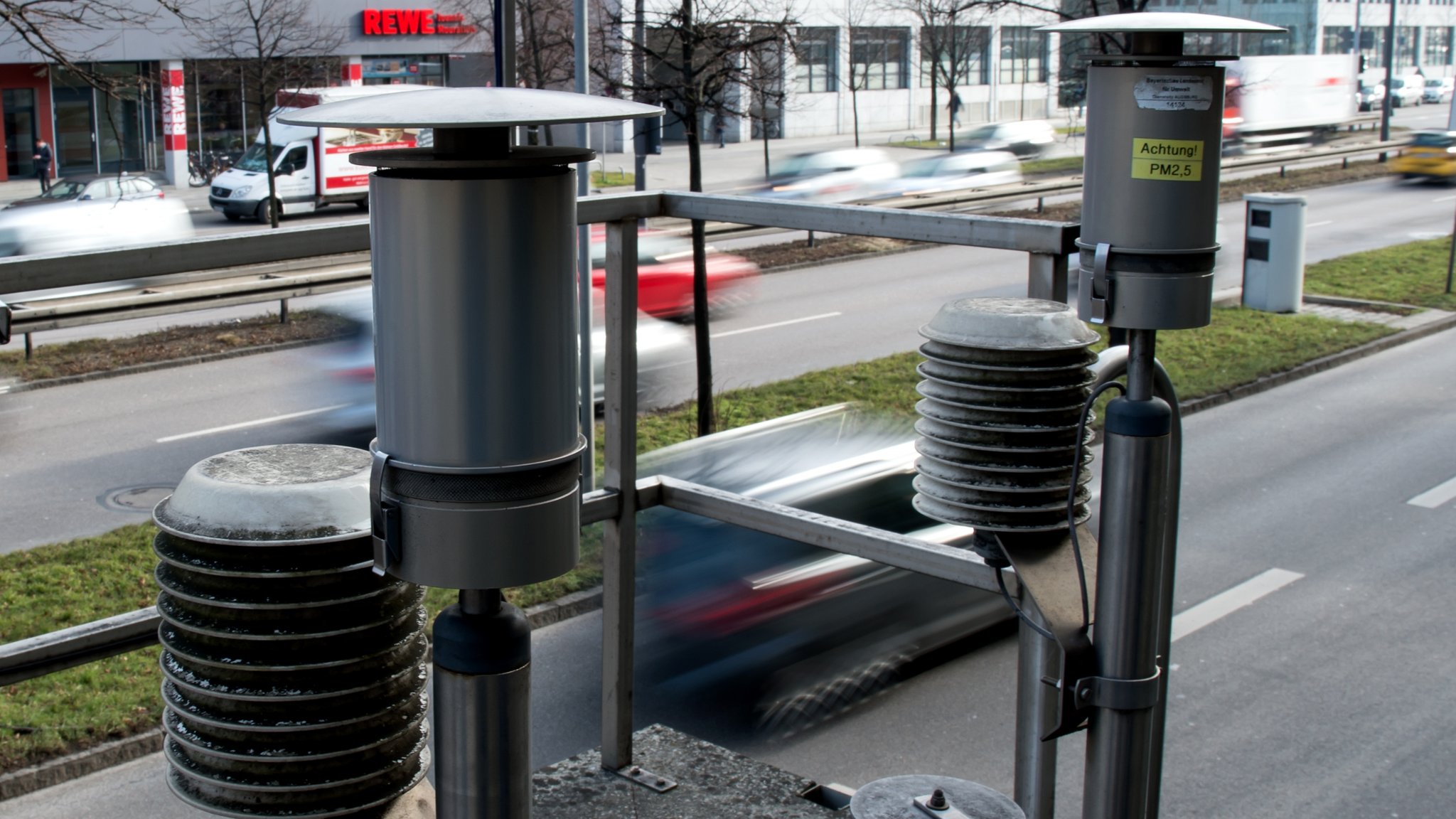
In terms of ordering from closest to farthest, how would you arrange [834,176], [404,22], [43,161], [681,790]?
[681,790] → [834,176] → [43,161] → [404,22]

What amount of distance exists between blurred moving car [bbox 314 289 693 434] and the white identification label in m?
7.79

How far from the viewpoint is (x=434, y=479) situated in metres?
1.85

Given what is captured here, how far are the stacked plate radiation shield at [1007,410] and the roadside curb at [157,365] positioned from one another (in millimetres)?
11836

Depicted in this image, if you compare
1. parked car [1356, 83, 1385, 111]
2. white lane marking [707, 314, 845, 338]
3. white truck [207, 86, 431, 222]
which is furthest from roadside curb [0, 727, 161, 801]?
parked car [1356, 83, 1385, 111]

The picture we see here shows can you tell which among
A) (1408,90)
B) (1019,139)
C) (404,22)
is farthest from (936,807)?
(1408,90)

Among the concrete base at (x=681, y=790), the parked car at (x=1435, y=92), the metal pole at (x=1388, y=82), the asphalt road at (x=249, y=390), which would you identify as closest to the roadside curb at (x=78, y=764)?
the asphalt road at (x=249, y=390)

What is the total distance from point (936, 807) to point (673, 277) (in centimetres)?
1266

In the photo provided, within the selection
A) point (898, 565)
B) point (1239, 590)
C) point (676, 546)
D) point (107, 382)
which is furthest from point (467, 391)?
point (107, 382)

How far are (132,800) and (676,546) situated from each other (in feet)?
8.73

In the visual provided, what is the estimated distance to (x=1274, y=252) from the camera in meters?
18.2

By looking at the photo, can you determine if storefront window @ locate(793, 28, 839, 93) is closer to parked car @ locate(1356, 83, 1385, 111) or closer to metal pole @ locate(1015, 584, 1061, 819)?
parked car @ locate(1356, 83, 1385, 111)

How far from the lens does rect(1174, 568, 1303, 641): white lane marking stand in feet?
28.8

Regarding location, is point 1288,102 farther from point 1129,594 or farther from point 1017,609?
point 1129,594

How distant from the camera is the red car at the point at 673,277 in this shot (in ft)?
49.3
